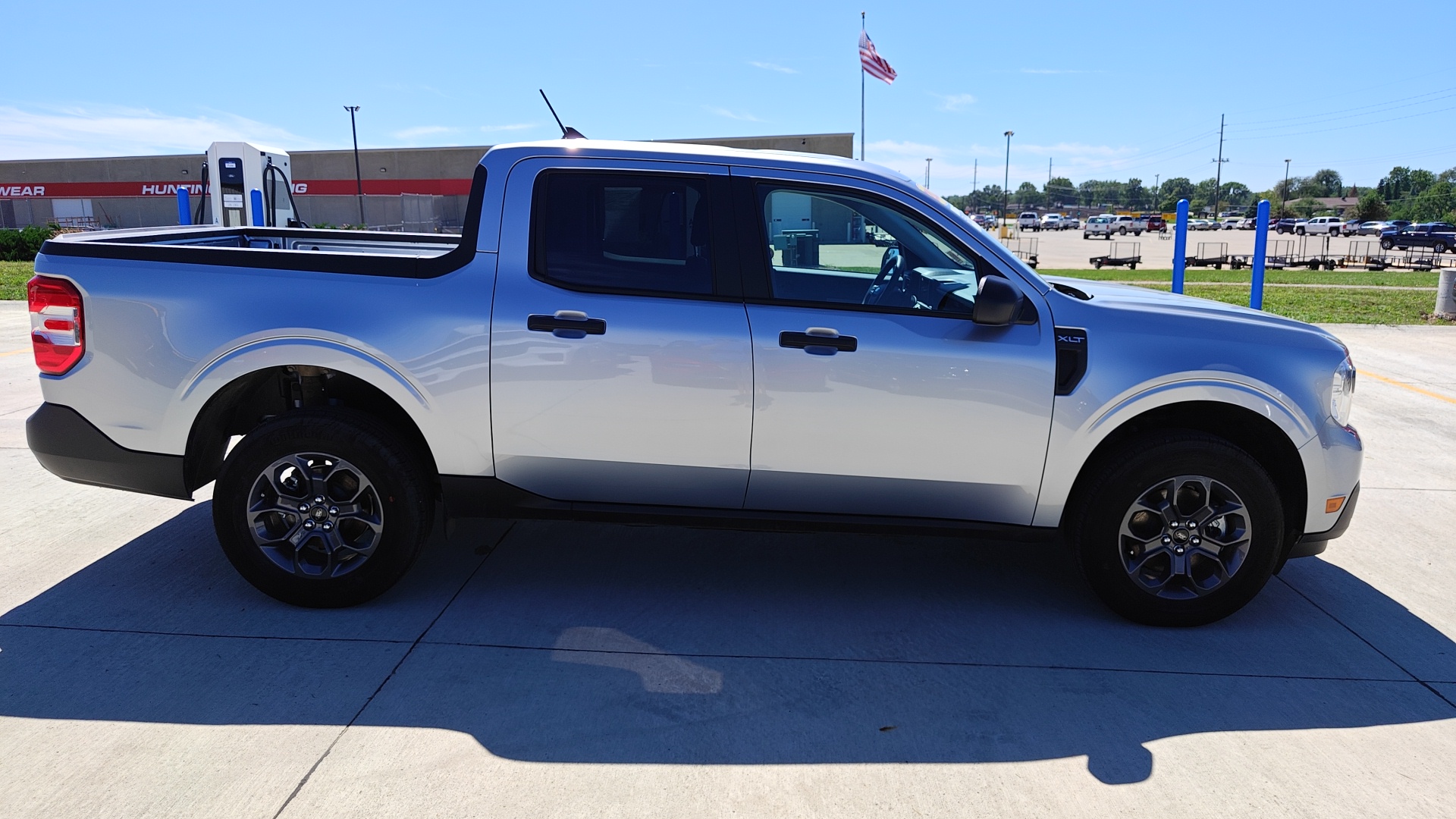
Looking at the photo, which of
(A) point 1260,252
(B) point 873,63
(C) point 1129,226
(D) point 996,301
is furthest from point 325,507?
(C) point 1129,226

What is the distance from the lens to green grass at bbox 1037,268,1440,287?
79.8 ft

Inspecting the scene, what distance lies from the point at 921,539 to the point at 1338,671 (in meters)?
1.96

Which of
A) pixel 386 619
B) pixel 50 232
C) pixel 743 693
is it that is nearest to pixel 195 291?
pixel 386 619

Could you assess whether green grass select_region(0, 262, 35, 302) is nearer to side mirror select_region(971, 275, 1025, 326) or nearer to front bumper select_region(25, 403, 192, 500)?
front bumper select_region(25, 403, 192, 500)

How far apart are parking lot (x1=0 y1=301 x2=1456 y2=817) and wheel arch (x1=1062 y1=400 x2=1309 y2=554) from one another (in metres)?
0.53

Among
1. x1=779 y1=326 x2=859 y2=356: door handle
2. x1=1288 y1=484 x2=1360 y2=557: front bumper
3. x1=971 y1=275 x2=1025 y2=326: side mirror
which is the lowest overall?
x1=1288 y1=484 x2=1360 y2=557: front bumper

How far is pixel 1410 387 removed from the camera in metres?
9.43

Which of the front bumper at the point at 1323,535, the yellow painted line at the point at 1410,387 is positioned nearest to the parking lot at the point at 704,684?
the front bumper at the point at 1323,535

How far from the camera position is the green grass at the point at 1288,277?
24.3 m

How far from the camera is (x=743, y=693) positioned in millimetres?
3408

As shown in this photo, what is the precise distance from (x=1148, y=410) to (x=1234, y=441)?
1.81ft

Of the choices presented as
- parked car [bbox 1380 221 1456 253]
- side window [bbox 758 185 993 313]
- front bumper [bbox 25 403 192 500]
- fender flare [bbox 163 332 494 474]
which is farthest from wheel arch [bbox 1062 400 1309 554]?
parked car [bbox 1380 221 1456 253]

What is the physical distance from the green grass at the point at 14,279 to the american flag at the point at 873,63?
15703mm

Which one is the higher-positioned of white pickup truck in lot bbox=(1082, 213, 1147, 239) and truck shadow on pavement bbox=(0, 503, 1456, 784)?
white pickup truck in lot bbox=(1082, 213, 1147, 239)
